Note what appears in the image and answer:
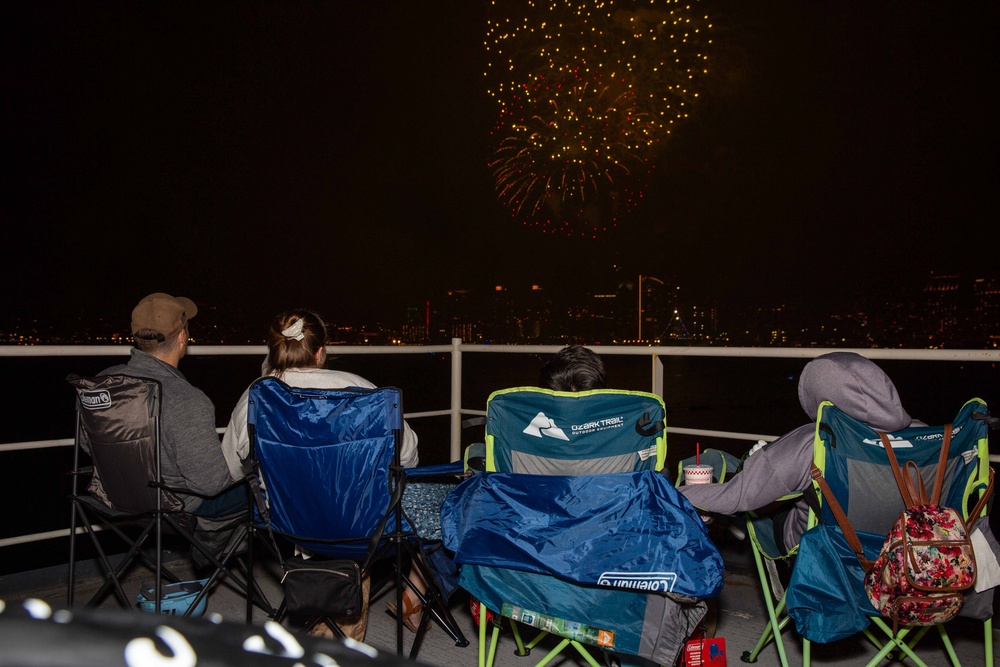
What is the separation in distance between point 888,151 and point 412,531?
47596 millimetres

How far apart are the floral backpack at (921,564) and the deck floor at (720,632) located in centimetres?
79

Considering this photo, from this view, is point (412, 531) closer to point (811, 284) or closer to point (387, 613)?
point (387, 613)

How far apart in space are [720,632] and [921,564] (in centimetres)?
118

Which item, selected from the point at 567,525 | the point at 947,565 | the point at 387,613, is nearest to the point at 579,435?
the point at 567,525

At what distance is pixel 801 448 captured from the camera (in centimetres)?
201

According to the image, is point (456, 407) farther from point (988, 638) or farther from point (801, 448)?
point (988, 638)

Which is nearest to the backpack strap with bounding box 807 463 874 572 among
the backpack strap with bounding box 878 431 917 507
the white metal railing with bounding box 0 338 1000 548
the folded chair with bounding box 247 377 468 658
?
the backpack strap with bounding box 878 431 917 507

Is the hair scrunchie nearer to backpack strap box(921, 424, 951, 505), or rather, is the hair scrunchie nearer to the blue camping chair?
the blue camping chair

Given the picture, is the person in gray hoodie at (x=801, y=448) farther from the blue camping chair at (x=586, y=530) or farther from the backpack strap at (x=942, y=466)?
the blue camping chair at (x=586, y=530)

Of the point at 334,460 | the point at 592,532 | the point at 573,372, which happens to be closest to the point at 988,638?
the point at 592,532

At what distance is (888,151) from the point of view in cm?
4172

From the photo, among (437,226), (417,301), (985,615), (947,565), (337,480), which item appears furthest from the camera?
(417,301)

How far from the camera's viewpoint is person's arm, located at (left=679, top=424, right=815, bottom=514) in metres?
2.01

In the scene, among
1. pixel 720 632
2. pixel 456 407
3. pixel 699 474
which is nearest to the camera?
pixel 699 474
